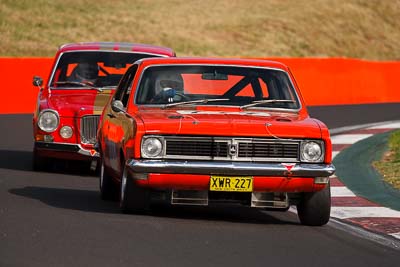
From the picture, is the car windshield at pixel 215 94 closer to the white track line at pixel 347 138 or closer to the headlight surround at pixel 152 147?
the headlight surround at pixel 152 147

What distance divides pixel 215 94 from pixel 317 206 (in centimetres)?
182

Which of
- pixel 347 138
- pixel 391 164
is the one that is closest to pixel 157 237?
pixel 391 164

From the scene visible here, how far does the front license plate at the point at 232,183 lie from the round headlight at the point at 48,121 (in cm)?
473

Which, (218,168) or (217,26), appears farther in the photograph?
(217,26)

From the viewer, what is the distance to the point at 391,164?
16078mm

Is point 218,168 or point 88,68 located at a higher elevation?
point 88,68

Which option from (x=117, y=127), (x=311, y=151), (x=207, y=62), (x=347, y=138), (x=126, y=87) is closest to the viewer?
(x=311, y=151)

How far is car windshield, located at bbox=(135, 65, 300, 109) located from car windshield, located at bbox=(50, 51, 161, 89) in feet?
12.8

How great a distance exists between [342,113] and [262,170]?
1717 centimetres

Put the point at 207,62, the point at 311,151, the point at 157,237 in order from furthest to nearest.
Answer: the point at 207,62 → the point at 311,151 → the point at 157,237

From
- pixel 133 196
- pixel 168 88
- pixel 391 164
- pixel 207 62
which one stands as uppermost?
pixel 207 62

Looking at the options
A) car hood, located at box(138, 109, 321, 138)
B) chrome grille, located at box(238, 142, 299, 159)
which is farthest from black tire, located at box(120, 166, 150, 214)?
chrome grille, located at box(238, 142, 299, 159)

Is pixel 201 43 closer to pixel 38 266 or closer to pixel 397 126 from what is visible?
pixel 397 126

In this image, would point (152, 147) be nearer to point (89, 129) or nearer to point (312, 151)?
point (312, 151)
